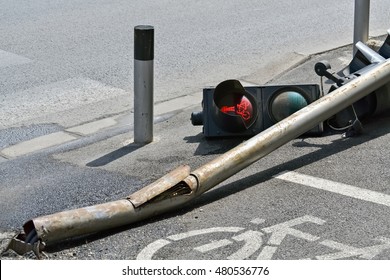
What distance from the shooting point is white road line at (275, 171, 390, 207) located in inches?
260

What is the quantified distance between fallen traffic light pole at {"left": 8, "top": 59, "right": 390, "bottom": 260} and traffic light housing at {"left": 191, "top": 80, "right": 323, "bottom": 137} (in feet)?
1.85

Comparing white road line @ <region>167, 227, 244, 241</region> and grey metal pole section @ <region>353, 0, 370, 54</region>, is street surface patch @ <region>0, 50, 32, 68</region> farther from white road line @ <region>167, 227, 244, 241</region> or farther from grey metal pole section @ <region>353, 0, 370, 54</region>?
white road line @ <region>167, 227, 244, 241</region>

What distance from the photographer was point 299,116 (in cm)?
716

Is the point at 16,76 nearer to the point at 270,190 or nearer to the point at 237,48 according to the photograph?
the point at 237,48

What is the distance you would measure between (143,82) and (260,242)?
260 cm

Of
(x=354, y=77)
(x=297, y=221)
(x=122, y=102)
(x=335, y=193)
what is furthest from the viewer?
(x=122, y=102)

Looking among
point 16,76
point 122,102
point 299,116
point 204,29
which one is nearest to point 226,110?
point 299,116

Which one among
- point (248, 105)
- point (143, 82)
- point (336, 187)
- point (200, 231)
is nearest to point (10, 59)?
point (143, 82)

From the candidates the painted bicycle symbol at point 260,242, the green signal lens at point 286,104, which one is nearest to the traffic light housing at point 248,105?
the green signal lens at point 286,104

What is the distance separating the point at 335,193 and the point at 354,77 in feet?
5.12

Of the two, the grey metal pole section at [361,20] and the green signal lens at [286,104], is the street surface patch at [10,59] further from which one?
the green signal lens at [286,104]

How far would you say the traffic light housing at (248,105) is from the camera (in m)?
7.90

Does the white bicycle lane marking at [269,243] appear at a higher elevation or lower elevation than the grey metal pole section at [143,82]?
lower

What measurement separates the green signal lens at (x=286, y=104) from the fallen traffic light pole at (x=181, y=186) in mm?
529
